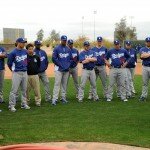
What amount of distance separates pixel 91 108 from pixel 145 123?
8.08 feet

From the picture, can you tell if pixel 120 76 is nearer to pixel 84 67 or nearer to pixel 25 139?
pixel 84 67

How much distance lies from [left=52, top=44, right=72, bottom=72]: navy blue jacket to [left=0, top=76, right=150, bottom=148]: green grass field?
114cm

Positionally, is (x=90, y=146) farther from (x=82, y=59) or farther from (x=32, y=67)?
(x=82, y=59)

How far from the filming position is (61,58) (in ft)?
37.7

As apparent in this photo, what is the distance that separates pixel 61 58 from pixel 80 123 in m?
3.48

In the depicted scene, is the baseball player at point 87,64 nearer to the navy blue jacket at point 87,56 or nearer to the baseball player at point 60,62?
the navy blue jacket at point 87,56

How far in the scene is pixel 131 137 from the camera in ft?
23.4

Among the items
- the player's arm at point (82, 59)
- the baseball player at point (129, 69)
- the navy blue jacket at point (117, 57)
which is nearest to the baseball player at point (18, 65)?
the player's arm at point (82, 59)

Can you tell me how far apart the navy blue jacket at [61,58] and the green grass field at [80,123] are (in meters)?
1.14

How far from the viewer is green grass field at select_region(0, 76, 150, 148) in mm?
7070

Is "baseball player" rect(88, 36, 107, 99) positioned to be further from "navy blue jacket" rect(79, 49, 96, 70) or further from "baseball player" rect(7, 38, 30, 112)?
"baseball player" rect(7, 38, 30, 112)

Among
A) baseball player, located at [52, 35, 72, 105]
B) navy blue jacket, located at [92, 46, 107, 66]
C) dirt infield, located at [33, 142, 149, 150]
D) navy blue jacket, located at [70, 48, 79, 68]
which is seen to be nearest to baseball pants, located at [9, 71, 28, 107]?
baseball player, located at [52, 35, 72, 105]

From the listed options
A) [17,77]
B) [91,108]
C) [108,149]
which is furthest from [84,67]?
[108,149]

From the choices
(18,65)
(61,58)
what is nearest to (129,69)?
(61,58)
